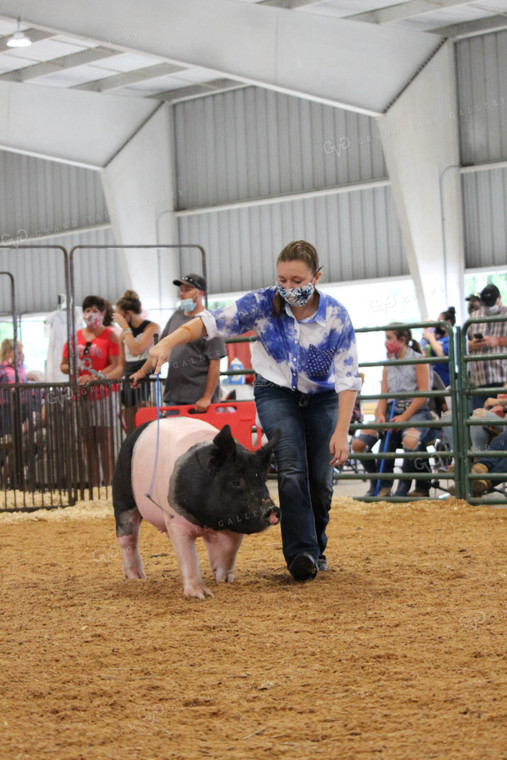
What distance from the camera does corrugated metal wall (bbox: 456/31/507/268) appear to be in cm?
1534

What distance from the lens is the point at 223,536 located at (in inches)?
167

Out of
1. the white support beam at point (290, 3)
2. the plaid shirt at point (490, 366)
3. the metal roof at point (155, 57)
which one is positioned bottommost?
the plaid shirt at point (490, 366)

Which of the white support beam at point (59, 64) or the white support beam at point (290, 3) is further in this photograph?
the white support beam at point (59, 64)

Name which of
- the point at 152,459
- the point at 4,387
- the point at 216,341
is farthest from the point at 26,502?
the point at 152,459

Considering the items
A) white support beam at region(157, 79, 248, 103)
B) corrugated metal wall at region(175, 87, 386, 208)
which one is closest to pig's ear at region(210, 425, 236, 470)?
corrugated metal wall at region(175, 87, 386, 208)

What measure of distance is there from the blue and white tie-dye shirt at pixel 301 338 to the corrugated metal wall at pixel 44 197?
16.7 metres

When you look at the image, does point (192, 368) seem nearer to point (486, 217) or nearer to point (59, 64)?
point (486, 217)

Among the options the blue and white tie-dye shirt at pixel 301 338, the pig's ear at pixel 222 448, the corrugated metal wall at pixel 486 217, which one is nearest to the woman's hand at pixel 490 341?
the blue and white tie-dye shirt at pixel 301 338

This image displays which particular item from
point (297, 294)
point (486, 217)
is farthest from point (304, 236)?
point (297, 294)

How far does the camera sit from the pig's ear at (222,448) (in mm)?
3947

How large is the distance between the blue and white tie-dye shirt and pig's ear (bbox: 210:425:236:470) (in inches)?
17.8

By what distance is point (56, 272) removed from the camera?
70.7ft

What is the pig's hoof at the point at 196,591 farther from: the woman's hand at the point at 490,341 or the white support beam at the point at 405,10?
the white support beam at the point at 405,10

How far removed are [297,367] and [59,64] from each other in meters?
14.3
